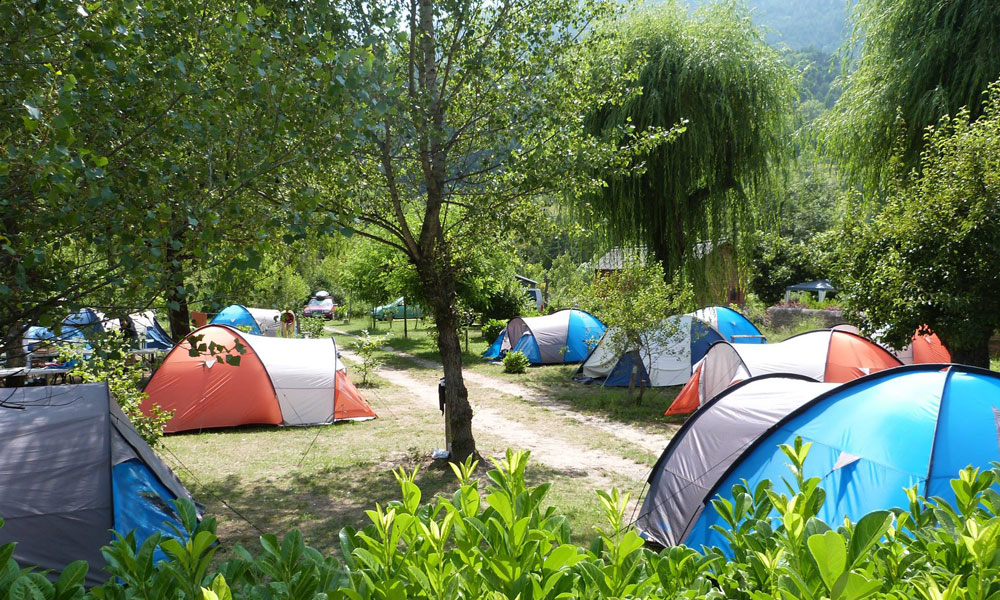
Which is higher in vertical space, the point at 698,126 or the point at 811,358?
the point at 698,126

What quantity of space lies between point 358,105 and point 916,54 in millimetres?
11487

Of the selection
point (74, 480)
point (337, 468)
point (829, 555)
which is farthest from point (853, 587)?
point (337, 468)

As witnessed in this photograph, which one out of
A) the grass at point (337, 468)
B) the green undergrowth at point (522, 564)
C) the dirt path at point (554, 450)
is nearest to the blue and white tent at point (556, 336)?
the grass at point (337, 468)

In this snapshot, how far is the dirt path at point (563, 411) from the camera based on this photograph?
9.77 m

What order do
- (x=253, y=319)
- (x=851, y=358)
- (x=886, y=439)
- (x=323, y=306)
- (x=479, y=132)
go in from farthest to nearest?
(x=323, y=306)
(x=253, y=319)
(x=851, y=358)
(x=479, y=132)
(x=886, y=439)

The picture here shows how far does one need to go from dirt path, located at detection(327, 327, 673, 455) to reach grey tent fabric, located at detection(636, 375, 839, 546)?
3.02m

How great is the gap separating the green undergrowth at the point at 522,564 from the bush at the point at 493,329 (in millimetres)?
19247

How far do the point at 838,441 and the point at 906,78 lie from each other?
354 inches

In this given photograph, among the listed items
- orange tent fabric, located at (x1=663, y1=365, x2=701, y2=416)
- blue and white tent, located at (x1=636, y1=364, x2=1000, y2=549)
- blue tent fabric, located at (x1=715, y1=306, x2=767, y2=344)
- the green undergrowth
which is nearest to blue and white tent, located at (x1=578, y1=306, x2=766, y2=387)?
blue tent fabric, located at (x1=715, y1=306, x2=767, y2=344)

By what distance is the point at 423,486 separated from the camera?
7.54 m

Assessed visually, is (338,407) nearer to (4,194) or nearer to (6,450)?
(6,450)

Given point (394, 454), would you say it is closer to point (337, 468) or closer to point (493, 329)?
point (337, 468)

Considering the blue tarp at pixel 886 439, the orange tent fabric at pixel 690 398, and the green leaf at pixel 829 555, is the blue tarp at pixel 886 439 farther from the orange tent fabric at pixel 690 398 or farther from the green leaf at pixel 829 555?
the orange tent fabric at pixel 690 398

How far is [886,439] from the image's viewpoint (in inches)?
191
